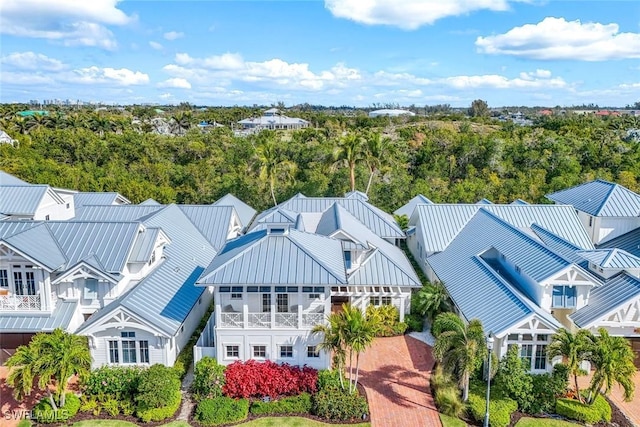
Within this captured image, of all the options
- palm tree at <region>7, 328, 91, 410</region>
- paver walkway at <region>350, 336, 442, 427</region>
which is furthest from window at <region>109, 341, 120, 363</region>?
paver walkway at <region>350, 336, 442, 427</region>

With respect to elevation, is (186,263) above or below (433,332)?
above

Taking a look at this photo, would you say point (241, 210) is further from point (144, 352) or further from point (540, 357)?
point (540, 357)

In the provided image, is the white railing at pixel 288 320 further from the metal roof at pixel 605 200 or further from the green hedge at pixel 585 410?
the metal roof at pixel 605 200

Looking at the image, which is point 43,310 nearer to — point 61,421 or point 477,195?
point 61,421

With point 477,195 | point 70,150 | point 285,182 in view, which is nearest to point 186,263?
point 285,182

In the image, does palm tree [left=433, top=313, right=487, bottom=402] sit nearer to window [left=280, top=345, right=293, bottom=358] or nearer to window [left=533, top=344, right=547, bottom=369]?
window [left=533, top=344, right=547, bottom=369]

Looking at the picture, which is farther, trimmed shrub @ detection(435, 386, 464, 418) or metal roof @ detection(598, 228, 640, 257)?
metal roof @ detection(598, 228, 640, 257)

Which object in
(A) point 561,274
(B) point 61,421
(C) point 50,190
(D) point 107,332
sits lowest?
(B) point 61,421
